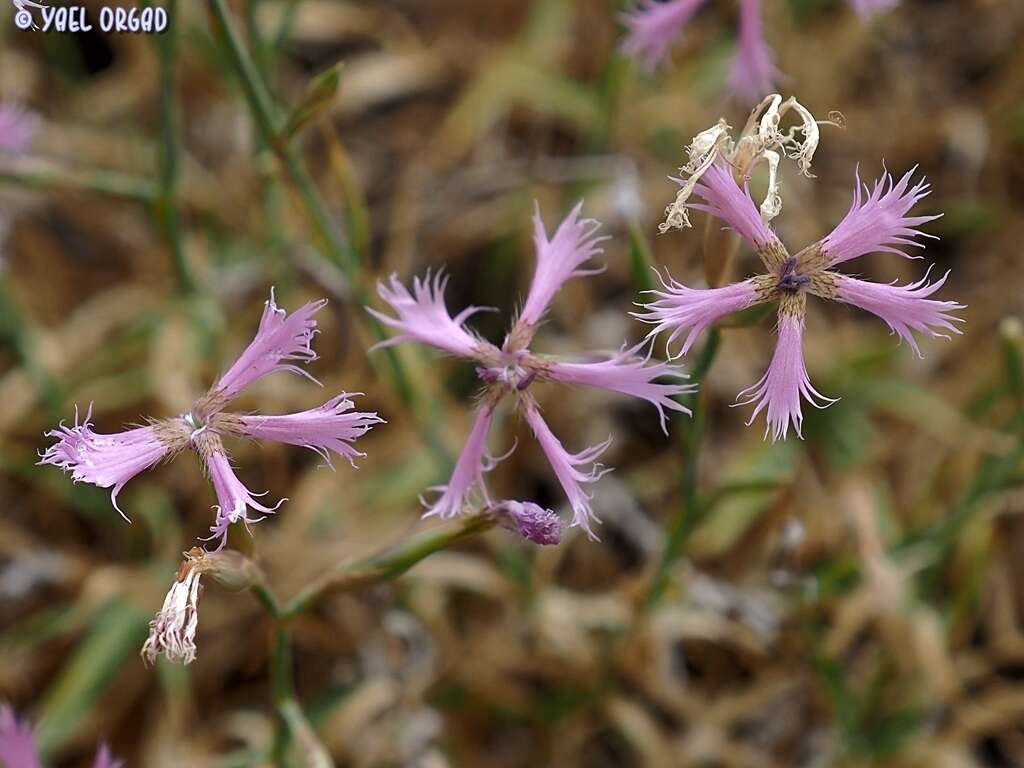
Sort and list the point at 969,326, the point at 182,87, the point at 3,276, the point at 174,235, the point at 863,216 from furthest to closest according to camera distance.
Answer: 1. the point at 182,87
2. the point at 969,326
3. the point at 3,276
4. the point at 174,235
5. the point at 863,216

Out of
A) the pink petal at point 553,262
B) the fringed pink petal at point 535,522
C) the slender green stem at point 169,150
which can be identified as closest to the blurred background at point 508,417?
the slender green stem at point 169,150

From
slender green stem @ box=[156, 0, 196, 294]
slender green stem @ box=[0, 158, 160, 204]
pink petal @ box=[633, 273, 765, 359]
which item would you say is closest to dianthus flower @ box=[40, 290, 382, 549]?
pink petal @ box=[633, 273, 765, 359]

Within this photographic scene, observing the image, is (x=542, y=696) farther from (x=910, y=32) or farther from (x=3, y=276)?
(x=910, y=32)

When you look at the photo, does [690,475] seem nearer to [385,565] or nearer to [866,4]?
[385,565]

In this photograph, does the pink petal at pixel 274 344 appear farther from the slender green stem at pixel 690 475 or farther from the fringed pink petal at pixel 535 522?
the slender green stem at pixel 690 475

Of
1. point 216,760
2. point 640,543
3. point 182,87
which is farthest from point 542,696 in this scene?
point 182,87

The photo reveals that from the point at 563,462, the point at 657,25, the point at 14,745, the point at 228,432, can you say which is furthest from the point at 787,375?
the point at 14,745
